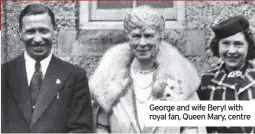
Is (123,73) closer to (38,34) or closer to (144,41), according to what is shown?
(144,41)

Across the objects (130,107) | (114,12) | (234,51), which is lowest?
(130,107)

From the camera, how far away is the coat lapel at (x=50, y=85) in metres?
1.89

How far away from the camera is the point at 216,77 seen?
200 cm

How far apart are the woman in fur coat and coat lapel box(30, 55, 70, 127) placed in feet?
0.47

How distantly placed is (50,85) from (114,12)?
0.51 meters

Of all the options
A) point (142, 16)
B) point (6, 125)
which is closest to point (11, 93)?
point (6, 125)

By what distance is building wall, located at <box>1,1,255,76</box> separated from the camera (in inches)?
83.9

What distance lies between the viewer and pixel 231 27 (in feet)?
6.34

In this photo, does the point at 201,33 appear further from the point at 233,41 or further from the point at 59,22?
the point at 59,22

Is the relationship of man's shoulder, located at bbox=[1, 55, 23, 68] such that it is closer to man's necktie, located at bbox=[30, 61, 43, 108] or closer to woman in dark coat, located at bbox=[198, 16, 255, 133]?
man's necktie, located at bbox=[30, 61, 43, 108]

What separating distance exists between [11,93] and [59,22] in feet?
1.50

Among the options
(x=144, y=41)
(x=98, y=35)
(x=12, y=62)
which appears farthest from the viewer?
(x=98, y=35)

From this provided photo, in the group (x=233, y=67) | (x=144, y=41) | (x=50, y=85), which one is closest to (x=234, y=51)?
(x=233, y=67)

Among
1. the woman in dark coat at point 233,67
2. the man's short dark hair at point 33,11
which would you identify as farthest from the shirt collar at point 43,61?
the woman in dark coat at point 233,67
